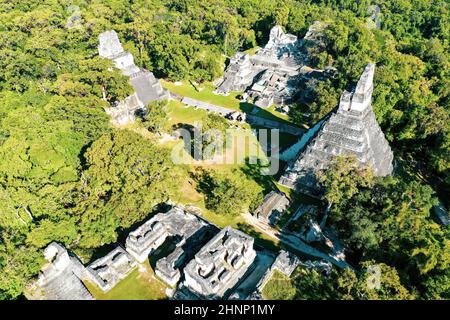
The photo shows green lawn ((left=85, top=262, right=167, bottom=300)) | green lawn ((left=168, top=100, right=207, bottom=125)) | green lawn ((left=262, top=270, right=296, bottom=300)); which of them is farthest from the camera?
green lawn ((left=168, top=100, right=207, bottom=125))

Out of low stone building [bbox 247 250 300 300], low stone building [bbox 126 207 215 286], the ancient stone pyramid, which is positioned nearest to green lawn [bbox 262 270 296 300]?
low stone building [bbox 247 250 300 300]

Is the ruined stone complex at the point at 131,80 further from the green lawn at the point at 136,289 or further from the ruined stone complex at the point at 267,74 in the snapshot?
the green lawn at the point at 136,289

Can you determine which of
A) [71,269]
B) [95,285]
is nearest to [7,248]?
[71,269]

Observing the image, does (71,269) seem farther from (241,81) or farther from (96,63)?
(241,81)

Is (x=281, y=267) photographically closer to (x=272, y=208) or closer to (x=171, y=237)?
(x=272, y=208)

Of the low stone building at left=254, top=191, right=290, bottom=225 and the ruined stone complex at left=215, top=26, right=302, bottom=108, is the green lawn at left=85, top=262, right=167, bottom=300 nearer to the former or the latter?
the low stone building at left=254, top=191, right=290, bottom=225
